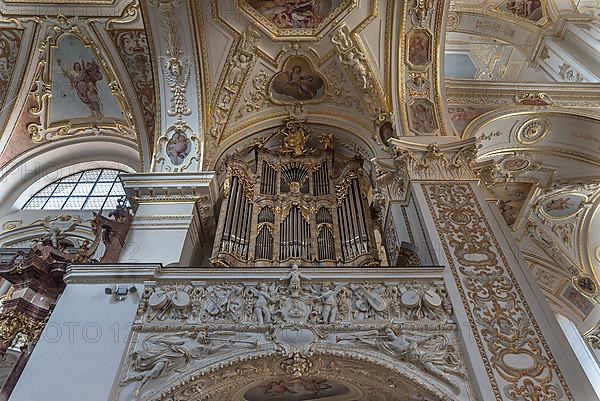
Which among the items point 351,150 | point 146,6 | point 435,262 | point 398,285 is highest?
point 146,6

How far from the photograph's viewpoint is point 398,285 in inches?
227

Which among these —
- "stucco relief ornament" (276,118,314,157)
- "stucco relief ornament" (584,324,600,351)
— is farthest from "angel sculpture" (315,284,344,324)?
"stucco relief ornament" (584,324,600,351)

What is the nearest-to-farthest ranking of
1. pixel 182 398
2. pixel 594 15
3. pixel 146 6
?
1. pixel 182 398
2. pixel 146 6
3. pixel 594 15

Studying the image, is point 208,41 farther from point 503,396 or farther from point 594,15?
point 594,15

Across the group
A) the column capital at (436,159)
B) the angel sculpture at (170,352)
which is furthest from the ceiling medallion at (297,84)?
the angel sculpture at (170,352)

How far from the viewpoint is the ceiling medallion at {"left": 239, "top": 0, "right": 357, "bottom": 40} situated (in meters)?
9.11

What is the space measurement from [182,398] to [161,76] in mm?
6092

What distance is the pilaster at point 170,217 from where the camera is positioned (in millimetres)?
7113

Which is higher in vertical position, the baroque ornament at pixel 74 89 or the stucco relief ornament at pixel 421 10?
the baroque ornament at pixel 74 89

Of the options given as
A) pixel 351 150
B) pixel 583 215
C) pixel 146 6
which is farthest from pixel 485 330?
pixel 583 215

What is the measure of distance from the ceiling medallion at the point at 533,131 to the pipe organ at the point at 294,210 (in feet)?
11.9

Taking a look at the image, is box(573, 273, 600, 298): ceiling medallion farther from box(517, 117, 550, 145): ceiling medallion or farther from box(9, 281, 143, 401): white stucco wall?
box(9, 281, 143, 401): white stucco wall

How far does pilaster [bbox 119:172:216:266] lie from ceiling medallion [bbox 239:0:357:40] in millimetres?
3245

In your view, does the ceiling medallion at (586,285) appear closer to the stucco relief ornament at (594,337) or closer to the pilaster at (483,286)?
the stucco relief ornament at (594,337)
